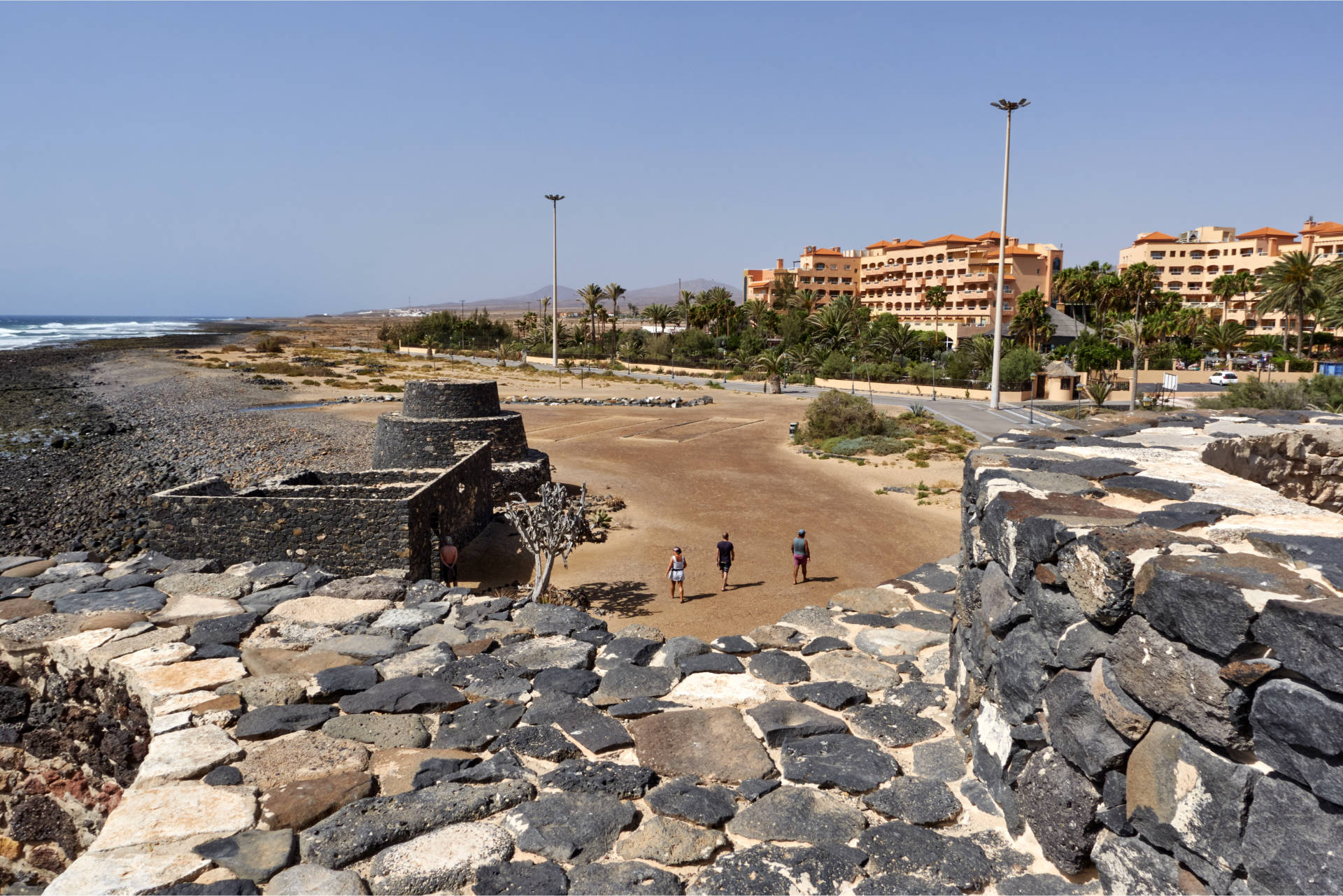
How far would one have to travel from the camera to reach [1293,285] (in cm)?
5262

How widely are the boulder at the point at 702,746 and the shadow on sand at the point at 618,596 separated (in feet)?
22.5

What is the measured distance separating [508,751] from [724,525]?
13.3 metres

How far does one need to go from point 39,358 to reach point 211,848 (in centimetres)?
9393

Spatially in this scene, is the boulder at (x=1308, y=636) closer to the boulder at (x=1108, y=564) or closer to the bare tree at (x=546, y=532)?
the boulder at (x=1108, y=564)

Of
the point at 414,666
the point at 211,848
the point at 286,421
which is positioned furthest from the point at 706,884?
the point at 286,421

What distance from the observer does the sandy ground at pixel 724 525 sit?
1270 centimetres

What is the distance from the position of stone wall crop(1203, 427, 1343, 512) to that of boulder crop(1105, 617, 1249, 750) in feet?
10.6

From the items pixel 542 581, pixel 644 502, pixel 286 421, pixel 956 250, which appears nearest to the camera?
pixel 542 581

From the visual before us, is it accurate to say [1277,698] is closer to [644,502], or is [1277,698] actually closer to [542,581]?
[542,581]

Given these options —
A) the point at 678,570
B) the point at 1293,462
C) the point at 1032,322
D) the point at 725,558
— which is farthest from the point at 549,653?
the point at 1032,322

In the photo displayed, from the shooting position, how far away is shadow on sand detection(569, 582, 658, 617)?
39.5 feet

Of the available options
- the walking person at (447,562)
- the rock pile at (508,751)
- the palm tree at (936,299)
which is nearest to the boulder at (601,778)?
the rock pile at (508,751)

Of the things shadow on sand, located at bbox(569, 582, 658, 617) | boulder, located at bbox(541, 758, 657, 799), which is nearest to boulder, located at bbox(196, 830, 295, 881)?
boulder, located at bbox(541, 758, 657, 799)

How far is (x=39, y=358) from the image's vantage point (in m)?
77.1
